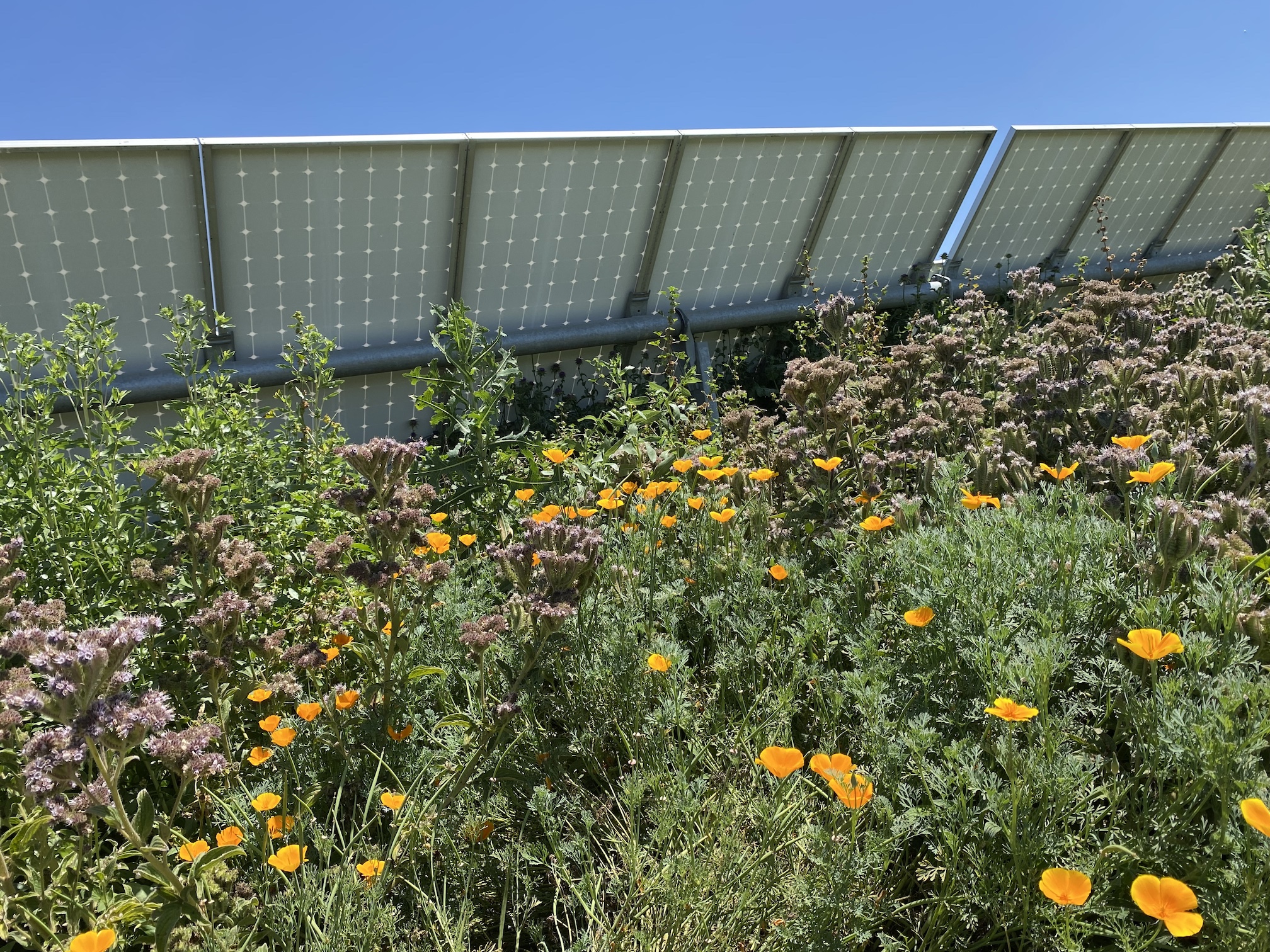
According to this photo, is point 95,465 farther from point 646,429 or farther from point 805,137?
point 805,137

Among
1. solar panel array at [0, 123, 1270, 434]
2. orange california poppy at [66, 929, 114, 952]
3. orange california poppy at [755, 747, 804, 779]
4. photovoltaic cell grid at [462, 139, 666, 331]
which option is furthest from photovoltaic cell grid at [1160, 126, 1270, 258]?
orange california poppy at [66, 929, 114, 952]

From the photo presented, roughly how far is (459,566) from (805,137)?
20.5 ft

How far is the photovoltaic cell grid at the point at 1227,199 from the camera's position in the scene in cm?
1055

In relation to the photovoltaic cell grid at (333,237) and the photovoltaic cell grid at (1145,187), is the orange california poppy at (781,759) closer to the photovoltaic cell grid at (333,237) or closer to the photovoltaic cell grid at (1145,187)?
the photovoltaic cell grid at (333,237)

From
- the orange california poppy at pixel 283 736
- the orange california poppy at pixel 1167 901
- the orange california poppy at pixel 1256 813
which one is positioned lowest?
the orange california poppy at pixel 283 736

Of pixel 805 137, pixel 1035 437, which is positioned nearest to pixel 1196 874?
pixel 1035 437

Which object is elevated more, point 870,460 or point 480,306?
point 870,460

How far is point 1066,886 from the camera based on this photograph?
1.46m

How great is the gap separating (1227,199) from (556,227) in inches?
384

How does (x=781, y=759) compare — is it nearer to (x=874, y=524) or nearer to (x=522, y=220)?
(x=874, y=524)

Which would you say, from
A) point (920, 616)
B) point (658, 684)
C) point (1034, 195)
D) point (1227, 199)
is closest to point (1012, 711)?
point (920, 616)

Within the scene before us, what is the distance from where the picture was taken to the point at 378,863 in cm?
198

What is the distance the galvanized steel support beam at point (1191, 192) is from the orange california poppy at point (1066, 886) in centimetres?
1169

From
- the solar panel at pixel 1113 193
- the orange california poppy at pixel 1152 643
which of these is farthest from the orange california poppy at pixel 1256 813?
the solar panel at pixel 1113 193
